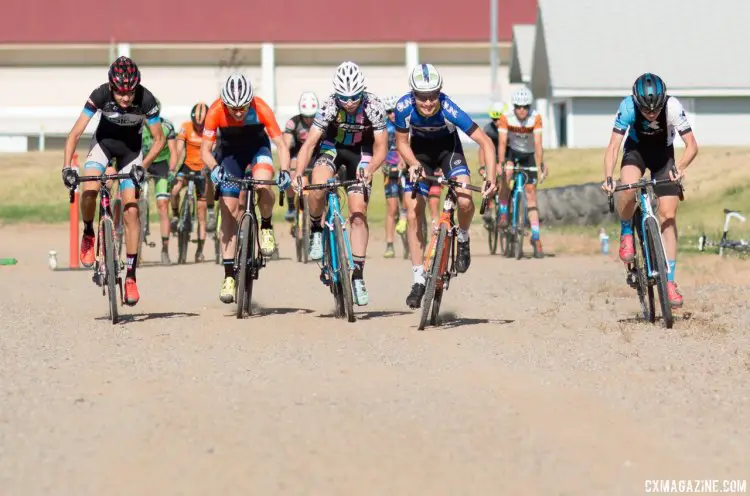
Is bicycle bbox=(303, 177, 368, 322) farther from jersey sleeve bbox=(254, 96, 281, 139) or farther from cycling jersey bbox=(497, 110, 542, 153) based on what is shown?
cycling jersey bbox=(497, 110, 542, 153)

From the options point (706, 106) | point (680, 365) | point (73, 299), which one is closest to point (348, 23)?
point (706, 106)

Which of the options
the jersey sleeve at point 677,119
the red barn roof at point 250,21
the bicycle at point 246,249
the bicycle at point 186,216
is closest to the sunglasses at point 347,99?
the bicycle at point 246,249

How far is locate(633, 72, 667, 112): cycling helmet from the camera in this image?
12.0 m

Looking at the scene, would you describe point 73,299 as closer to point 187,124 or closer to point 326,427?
point 187,124

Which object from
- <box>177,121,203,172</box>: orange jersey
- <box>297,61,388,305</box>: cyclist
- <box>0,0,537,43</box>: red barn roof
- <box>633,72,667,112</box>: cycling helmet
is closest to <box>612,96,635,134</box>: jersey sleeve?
<box>633,72,667,112</box>: cycling helmet

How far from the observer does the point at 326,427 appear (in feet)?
25.1

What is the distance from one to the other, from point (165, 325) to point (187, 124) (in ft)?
30.2

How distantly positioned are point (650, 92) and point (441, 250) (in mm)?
1967

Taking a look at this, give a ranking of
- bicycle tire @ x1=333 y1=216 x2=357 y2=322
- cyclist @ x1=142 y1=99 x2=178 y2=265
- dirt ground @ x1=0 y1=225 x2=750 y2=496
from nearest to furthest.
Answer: dirt ground @ x1=0 y1=225 x2=750 y2=496 < bicycle tire @ x1=333 y1=216 x2=357 y2=322 < cyclist @ x1=142 y1=99 x2=178 y2=265

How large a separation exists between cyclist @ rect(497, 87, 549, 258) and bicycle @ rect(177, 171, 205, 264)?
4111mm

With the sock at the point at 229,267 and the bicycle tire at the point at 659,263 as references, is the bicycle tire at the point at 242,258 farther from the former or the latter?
the bicycle tire at the point at 659,263

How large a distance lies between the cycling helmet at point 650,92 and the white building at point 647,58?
134 feet

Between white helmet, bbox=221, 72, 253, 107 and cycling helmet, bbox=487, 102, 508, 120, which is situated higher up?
cycling helmet, bbox=487, 102, 508, 120

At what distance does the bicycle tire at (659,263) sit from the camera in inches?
458
